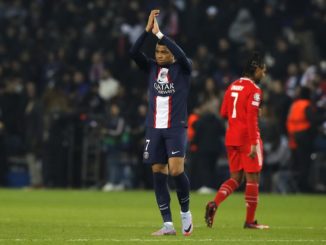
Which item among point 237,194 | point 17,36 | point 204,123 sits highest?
point 17,36

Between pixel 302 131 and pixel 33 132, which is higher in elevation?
pixel 302 131

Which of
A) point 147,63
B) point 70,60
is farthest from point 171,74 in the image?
point 70,60

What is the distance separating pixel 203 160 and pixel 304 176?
2498 mm

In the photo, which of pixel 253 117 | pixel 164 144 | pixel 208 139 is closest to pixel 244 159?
pixel 253 117

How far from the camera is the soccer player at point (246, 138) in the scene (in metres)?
15.3

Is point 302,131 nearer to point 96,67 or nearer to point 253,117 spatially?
point 96,67

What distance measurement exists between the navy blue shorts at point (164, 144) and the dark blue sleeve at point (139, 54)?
80 centimetres

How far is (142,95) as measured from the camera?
30.3m

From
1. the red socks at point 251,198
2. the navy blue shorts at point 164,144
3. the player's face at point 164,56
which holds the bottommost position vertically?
the red socks at point 251,198

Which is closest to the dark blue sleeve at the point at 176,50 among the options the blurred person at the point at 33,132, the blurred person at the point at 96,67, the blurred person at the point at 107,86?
the blurred person at the point at 33,132

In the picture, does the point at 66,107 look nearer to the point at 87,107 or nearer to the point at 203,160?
the point at 87,107

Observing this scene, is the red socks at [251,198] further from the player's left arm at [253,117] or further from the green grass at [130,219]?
the player's left arm at [253,117]

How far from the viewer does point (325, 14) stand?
98.1 feet

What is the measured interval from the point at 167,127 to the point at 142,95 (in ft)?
54.6
